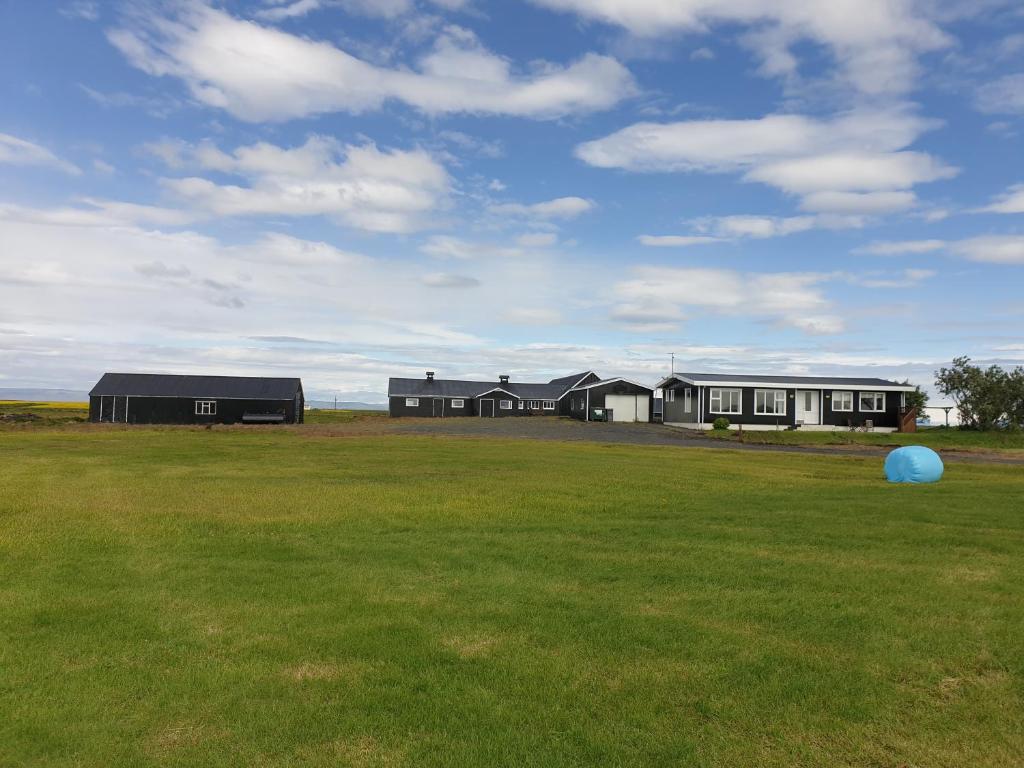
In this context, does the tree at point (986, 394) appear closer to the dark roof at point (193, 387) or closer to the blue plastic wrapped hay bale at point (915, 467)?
the blue plastic wrapped hay bale at point (915, 467)

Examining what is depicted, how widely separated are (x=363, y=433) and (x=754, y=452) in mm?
23143

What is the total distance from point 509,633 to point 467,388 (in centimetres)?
8508

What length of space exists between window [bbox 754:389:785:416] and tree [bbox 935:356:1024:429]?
1201cm

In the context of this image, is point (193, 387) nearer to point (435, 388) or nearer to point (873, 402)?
point (435, 388)

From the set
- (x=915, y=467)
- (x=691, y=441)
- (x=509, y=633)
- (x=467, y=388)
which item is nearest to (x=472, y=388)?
(x=467, y=388)

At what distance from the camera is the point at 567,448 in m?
36.1

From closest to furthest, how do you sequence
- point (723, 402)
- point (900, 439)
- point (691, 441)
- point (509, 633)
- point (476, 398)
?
1. point (509, 633)
2. point (691, 441)
3. point (900, 439)
4. point (723, 402)
5. point (476, 398)

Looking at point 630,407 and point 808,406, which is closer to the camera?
point 808,406

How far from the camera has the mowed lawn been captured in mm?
5512

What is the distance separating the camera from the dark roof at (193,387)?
70.4 metres

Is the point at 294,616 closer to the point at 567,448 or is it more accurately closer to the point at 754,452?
the point at 567,448

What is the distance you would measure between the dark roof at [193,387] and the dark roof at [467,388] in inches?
687

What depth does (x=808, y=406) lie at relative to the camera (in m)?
58.7

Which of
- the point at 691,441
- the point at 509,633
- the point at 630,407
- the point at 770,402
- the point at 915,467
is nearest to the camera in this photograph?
the point at 509,633
